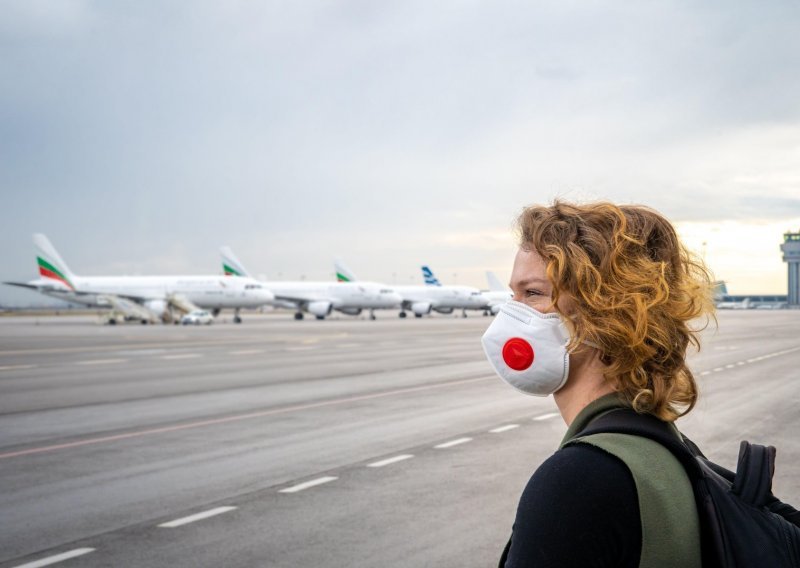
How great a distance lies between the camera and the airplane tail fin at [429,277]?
99188 millimetres

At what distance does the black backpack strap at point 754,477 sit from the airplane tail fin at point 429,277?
9735 centimetres

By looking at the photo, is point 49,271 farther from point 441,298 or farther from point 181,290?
point 441,298

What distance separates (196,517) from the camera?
7.26 m

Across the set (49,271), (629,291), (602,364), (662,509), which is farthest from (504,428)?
(49,271)

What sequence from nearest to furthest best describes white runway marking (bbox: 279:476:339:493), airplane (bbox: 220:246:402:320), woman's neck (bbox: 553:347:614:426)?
woman's neck (bbox: 553:347:614:426) → white runway marking (bbox: 279:476:339:493) → airplane (bbox: 220:246:402:320)

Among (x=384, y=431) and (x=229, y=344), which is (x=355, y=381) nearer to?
(x=384, y=431)


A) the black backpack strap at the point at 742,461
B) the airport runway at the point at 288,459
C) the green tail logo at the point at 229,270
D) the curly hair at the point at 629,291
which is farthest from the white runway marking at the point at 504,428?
the green tail logo at the point at 229,270

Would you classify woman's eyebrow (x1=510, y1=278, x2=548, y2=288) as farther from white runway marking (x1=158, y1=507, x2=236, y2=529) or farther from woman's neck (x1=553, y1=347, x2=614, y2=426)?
white runway marking (x1=158, y1=507, x2=236, y2=529)

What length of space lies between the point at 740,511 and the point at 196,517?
6.28m

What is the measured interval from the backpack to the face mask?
0.31 m

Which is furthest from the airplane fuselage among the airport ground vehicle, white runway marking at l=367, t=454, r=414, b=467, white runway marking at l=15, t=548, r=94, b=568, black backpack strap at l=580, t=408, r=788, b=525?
black backpack strap at l=580, t=408, r=788, b=525

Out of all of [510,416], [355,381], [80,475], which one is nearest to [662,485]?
[80,475]

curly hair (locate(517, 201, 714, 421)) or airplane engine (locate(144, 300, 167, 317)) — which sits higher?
curly hair (locate(517, 201, 714, 421))

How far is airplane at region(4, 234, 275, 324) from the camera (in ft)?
228
